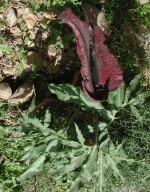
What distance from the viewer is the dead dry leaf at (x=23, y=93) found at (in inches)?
110

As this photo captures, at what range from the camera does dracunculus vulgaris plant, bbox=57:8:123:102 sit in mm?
2230

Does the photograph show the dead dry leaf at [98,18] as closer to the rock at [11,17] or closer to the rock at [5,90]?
the rock at [11,17]

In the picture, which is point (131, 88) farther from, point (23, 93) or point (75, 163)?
point (23, 93)

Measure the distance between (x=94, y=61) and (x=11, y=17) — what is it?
81 centimetres

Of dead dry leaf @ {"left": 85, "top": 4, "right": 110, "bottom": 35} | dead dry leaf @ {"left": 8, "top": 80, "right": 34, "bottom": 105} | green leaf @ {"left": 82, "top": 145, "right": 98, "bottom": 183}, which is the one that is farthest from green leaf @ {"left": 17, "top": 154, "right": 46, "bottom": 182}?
dead dry leaf @ {"left": 85, "top": 4, "right": 110, "bottom": 35}

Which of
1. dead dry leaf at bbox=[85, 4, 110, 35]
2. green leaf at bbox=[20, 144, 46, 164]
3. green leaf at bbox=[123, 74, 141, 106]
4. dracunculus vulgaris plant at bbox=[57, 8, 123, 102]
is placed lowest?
green leaf at bbox=[20, 144, 46, 164]

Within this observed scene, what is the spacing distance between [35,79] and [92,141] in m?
0.62

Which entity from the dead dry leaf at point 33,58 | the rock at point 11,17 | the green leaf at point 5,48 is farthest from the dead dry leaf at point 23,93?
the rock at point 11,17

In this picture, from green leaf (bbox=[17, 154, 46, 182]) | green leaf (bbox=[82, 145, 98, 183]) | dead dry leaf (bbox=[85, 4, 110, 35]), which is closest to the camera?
green leaf (bbox=[82, 145, 98, 183])

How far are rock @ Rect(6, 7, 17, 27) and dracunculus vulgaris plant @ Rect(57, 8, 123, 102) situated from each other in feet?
2.18

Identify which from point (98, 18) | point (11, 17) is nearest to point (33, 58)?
point (11, 17)

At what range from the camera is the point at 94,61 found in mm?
2346

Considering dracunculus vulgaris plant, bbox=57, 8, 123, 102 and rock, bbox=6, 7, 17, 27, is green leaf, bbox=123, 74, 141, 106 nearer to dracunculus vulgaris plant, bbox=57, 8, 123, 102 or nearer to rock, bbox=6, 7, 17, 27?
dracunculus vulgaris plant, bbox=57, 8, 123, 102

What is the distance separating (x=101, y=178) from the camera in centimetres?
230
